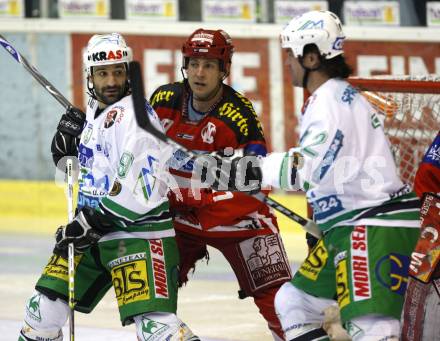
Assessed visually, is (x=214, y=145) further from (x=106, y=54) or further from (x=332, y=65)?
(x=332, y=65)

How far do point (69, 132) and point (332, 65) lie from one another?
3.74 ft

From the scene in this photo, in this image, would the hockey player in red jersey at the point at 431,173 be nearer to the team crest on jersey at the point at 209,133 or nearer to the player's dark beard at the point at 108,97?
the team crest on jersey at the point at 209,133

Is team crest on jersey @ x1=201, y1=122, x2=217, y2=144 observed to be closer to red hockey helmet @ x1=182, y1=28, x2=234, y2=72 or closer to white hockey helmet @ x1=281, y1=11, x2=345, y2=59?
red hockey helmet @ x1=182, y1=28, x2=234, y2=72

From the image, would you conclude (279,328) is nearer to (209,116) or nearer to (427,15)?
(209,116)

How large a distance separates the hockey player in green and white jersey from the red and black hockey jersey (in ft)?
2.67

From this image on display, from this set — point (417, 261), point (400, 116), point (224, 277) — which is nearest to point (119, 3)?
point (224, 277)

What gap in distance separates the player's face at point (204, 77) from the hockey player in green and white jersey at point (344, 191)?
2.72 ft

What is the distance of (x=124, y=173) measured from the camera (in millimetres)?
4035

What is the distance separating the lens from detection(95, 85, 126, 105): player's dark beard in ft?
13.8

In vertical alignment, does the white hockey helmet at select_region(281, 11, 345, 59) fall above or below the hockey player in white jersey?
above

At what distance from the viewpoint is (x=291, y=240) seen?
852 centimetres

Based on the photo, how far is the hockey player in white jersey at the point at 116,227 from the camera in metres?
4.05

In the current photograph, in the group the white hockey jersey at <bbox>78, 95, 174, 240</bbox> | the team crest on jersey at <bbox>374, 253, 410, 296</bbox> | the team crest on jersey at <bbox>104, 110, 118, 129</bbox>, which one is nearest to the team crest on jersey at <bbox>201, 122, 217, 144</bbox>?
the white hockey jersey at <bbox>78, 95, 174, 240</bbox>

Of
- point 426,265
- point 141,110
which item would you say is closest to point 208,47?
point 141,110
